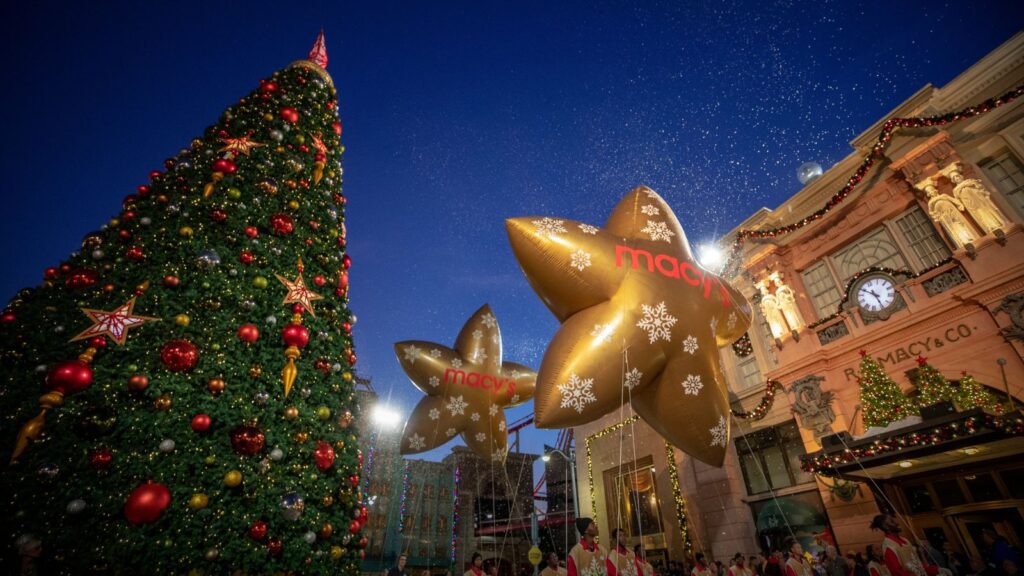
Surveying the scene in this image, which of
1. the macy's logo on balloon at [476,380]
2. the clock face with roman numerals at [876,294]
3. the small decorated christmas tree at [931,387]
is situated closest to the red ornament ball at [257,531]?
the macy's logo on balloon at [476,380]

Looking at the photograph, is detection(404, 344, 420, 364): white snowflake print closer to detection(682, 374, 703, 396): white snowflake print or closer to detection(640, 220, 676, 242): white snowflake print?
detection(640, 220, 676, 242): white snowflake print

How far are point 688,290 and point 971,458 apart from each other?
8583 millimetres

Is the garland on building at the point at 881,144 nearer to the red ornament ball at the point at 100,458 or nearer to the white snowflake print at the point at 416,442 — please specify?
the white snowflake print at the point at 416,442

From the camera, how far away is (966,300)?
26.4 feet

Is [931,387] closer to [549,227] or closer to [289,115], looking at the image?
[549,227]

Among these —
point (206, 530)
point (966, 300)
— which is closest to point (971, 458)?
point (966, 300)

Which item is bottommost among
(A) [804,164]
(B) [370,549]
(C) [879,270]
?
(B) [370,549]

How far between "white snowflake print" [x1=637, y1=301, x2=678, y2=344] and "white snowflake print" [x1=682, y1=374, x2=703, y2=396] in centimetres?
44

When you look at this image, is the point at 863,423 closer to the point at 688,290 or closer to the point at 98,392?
the point at 688,290

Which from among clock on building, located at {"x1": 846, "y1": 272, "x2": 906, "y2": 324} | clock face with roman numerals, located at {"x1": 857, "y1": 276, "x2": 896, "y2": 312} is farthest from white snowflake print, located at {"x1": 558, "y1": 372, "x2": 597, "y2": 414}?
clock face with roman numerals, located at {"x1": 857, "y1": 276, "x2": 896, "y2": 312}

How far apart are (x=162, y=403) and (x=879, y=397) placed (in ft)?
39.2

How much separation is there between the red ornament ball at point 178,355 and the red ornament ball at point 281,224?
42.5 inches

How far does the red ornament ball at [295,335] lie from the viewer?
9.21ft

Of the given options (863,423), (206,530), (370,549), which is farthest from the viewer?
(370,549)
